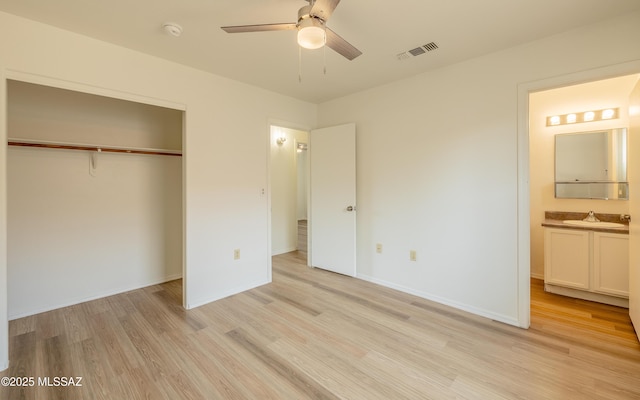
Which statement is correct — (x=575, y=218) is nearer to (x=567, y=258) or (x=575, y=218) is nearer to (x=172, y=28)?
(x=567, y=258)

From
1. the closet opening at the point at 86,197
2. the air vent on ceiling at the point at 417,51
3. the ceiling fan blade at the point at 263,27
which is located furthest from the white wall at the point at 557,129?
the closet opening at the point at 86,197

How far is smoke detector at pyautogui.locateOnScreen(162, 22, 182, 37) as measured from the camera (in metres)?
2.11

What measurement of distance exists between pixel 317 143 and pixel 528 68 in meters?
2.55

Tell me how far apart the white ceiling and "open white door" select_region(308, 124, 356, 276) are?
1153 millimetres

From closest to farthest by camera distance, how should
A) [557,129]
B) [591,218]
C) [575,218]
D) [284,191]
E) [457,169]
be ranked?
[457,169] < [591,218] < [575,218] < [557,129] < [284,191]

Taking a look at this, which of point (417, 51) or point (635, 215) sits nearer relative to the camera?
point (635, 215)

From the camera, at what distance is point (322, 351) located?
2123mm

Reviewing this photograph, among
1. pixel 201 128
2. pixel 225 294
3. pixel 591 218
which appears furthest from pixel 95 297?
pixel 591 218

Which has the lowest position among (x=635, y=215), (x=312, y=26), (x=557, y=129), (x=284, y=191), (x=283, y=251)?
(x=283, y=251)

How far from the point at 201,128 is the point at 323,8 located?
6.48ft

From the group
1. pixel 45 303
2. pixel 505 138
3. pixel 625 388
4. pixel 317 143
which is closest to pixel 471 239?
pixel 505 138

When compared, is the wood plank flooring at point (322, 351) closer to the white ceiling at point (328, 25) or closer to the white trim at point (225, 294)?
the white trim at point (225, 294)

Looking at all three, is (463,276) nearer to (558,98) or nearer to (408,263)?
(408,263)

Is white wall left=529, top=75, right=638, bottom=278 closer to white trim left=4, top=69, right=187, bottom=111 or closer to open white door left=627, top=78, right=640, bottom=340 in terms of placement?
open white door left=627, top=78, right=640, bottom=340
